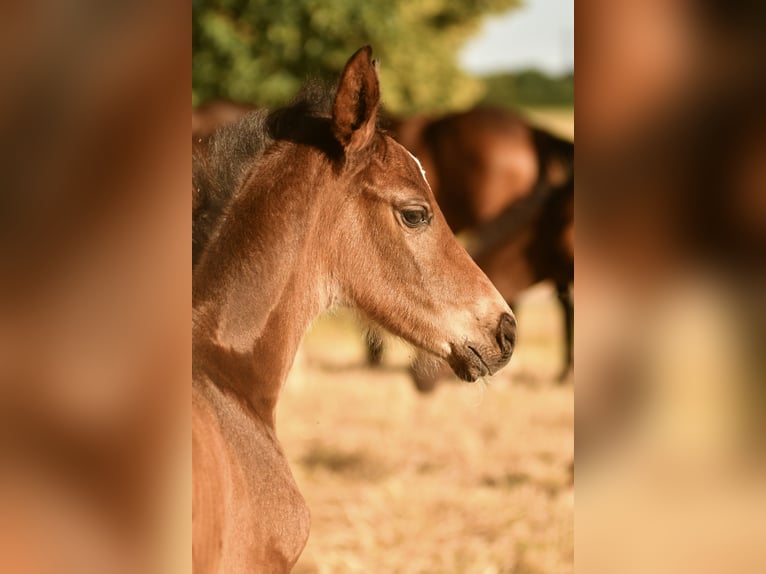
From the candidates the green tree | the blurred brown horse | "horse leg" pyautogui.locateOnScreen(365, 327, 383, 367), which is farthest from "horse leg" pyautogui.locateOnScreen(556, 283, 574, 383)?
"horse leg" pyautogui.locateOnScreen(365, 327, 383, 367)

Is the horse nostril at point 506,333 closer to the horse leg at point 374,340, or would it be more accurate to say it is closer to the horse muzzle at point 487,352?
the horse muzzle at point 487,352

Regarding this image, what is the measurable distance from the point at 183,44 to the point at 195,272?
0.92m

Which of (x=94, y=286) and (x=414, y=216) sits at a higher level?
(x=94, y=286)

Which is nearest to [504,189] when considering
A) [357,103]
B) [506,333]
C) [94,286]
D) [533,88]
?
[506,333]

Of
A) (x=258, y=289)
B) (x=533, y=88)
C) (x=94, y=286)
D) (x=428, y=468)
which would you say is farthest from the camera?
(x=533, y=88)

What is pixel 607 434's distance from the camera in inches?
42.8

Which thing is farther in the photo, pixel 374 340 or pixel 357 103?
pixel 374 340

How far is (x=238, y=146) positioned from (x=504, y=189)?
3832 millimetres

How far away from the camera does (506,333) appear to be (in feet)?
7.57

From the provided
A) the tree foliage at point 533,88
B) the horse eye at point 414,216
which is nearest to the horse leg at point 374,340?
the horse eye at point 414,216

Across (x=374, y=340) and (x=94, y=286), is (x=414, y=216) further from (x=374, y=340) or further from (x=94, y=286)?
(x=94, y=286)

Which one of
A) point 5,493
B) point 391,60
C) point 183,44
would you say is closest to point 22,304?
point 5,493

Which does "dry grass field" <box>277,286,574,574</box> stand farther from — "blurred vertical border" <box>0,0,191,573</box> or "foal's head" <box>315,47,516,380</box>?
"blurred vertical border" <box>0,0,191,573</box>

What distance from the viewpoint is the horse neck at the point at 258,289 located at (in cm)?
198
